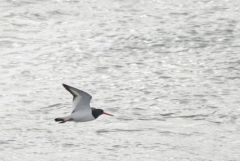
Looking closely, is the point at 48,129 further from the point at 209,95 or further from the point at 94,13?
the point at 94,13

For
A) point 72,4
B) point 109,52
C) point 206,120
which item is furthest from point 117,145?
point 72,4

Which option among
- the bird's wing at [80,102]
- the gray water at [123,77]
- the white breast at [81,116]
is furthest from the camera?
the gray water at [123,77]

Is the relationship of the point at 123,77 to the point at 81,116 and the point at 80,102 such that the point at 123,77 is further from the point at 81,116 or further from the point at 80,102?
the point at 80,102

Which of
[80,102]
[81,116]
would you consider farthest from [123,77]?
[80,102]

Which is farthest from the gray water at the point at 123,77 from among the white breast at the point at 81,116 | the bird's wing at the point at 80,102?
the bird's wing at the point at 80,102

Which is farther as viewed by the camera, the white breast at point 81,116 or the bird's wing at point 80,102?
the white breast at point 81,116

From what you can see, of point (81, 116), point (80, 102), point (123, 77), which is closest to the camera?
point (80, 102)

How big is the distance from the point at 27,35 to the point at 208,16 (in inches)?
345

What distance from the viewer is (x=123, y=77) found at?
124 ft

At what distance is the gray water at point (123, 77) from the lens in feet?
105

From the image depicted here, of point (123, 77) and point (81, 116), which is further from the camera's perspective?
point (123, 77)

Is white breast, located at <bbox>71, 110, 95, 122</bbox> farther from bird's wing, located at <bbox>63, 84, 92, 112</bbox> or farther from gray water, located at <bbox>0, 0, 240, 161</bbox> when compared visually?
gray water, located at <bbox>0, 0, 240, 161</bbox>

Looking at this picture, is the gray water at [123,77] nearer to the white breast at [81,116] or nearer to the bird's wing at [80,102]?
the white breast at [81,116]

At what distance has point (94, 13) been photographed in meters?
44.3
